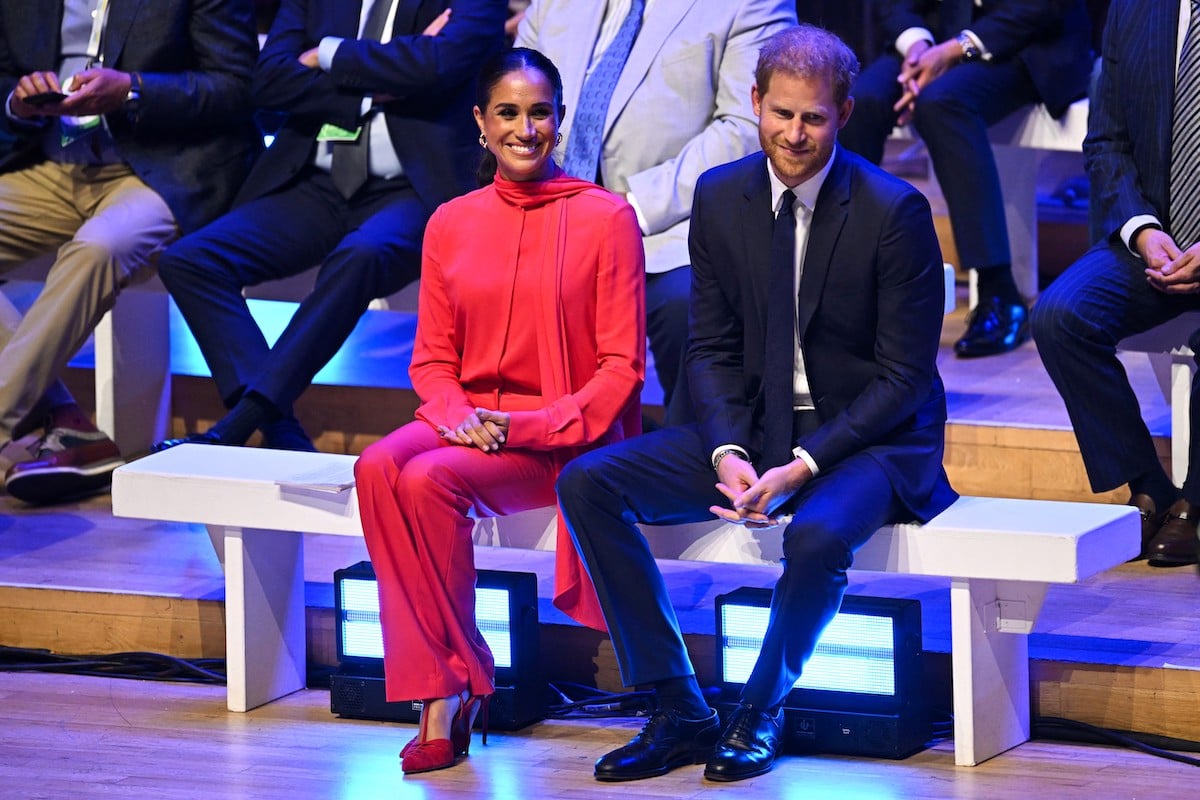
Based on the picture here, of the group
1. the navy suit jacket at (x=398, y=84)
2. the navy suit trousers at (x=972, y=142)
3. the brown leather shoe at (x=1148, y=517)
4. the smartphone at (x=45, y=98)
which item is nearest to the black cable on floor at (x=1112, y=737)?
the brown leather shoe at (x=1148, y=517)

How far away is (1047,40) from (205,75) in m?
2.13

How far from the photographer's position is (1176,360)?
Result: 4.13 metres

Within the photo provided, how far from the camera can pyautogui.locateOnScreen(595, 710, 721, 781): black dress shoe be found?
3.25 m

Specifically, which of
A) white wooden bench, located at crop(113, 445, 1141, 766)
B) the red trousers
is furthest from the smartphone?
the red trousers

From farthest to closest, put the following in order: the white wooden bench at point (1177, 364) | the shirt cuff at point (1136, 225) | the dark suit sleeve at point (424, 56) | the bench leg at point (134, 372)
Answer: the bench leg at point (134, 372), the dark suit sleeve at point (424, 56), the white wooden bench at point (1177, 364), the shirt cuff at point (1136, 225)

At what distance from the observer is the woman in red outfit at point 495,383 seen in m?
3.37

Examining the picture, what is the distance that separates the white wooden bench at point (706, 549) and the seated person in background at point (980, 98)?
61.4 inches

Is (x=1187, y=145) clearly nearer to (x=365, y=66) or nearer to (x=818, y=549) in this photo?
(x=818, y=549)

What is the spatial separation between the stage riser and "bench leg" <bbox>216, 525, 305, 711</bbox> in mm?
101

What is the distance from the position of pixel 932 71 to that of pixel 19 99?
2.30 meters

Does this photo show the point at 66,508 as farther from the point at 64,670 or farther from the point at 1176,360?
the point at 1176,360

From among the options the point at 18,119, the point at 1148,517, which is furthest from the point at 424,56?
the point at 1148,517

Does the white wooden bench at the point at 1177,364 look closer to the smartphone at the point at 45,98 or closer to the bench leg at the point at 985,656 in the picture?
the bench leg at the point at 985,656

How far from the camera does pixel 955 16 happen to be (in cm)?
502
